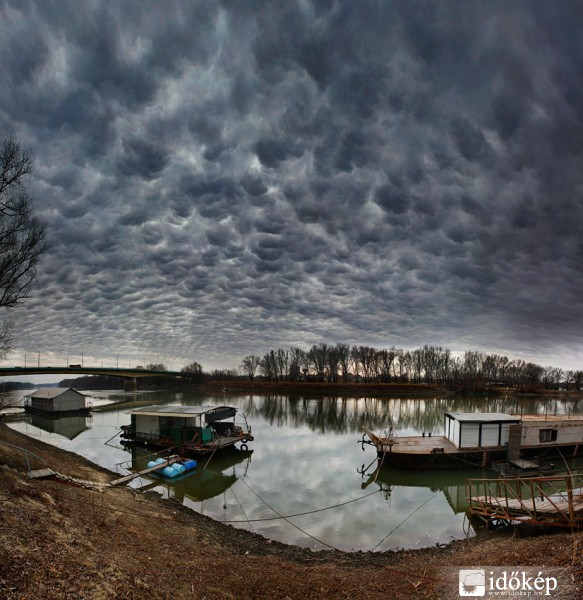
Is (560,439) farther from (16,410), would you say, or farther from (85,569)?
(16,410)

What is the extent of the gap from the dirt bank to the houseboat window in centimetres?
2190

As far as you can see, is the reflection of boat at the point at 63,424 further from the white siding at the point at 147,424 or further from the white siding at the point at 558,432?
the white siding at the point at 558,432

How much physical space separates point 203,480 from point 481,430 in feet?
Result: 75.9

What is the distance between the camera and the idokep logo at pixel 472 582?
33.4 ft

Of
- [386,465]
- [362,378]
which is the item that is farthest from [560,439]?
[362,378]

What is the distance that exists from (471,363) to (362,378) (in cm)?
5211

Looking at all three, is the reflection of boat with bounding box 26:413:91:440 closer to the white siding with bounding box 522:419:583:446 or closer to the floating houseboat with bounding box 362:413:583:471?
the floating houseboat with bounding box 362:413:583:471

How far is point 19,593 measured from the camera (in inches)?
287

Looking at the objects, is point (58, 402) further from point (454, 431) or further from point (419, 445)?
point (454, 431)

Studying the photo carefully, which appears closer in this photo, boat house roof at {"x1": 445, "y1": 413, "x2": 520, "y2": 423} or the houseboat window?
boat house roof at {"x1": 445, "y1": 413, "x2": 520, "y2": 423}

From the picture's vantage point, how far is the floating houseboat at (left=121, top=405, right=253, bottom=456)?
35031 millimetres

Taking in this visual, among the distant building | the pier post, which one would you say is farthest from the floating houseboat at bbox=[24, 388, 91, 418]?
the pier post

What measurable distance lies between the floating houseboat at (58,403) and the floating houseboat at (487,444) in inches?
2557

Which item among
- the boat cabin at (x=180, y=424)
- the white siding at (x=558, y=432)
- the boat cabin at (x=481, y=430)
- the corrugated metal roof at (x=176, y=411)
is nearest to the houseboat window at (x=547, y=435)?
the white siding at (x=558, y=432)
